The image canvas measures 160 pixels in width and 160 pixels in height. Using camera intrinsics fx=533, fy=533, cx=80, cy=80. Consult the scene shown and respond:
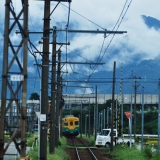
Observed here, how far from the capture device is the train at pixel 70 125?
78.3m

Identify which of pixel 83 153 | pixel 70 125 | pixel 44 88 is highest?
pixel 44 88

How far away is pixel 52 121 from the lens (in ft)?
97.8

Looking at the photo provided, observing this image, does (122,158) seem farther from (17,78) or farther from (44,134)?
(17,78)

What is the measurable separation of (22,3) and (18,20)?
655mm

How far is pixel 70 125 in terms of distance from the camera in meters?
78.8

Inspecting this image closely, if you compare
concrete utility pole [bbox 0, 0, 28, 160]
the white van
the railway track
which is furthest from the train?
concrete utility pole [bbox 0, 0, 28, 160]

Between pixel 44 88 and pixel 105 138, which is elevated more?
pixel 44 88

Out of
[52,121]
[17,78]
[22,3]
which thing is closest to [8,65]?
[17,78]

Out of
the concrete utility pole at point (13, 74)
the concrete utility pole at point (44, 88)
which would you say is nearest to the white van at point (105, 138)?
the concrete utility pole at point (44, 88)

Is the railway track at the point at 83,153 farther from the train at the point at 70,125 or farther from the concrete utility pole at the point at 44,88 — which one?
the train at the point at 70,125

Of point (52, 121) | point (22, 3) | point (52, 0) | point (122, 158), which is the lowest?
point (122, 158)

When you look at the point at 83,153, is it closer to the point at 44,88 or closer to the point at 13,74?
the point at 44,88

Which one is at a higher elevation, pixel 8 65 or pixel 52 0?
pixel 52 0

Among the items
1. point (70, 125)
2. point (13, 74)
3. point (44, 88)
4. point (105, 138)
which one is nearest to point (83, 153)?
point (105, 138)
